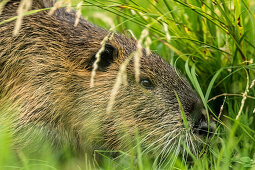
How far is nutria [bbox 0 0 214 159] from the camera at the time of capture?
10.7 ft

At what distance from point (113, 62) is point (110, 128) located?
→ 547 millimetres

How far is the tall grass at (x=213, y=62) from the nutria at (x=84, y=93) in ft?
0.50

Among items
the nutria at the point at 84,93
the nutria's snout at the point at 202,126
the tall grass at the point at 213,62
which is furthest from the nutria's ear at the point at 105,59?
the nutria's snout at the point at 202,126

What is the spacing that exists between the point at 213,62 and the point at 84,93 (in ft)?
4.00

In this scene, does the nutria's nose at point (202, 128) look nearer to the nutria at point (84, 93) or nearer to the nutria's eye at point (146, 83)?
the nutria at point (84, 93)

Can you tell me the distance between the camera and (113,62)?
11.3 ft

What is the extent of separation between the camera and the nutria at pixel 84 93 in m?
3.27

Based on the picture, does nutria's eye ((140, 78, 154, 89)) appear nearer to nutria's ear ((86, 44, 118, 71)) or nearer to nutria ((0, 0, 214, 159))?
nutria ((0, 0, 214, 159))

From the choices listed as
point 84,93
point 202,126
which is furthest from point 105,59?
point 202,126

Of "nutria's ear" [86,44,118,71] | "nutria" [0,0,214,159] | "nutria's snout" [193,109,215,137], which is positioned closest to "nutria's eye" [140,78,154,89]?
"nutria" [0,0,214,159]

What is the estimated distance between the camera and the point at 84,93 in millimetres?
3369

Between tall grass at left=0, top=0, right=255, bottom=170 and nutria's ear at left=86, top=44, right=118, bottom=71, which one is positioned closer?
tall grass at left=0, top=0, right=255, bottom=170

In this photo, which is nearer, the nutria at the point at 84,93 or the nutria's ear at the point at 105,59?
the nutria at the point at 84,93

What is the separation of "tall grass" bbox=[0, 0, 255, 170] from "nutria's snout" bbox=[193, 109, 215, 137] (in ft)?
0.22
